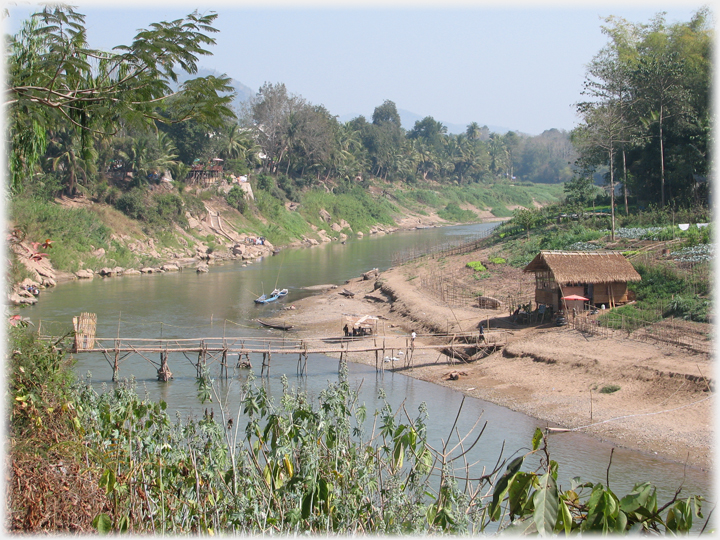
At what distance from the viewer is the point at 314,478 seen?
19.2 feet

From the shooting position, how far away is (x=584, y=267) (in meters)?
24.2

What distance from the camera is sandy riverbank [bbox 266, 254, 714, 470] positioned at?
15.6m

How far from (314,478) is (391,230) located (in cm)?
7068

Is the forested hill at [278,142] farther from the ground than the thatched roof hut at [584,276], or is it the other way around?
the forested hill at [278,142]

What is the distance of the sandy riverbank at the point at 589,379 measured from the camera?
15.6 metres

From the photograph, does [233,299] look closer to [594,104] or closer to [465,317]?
[465,317]

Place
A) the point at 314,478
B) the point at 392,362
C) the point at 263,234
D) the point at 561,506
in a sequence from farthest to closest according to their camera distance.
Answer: the point at 263,234 < the point at 392,362 < the point at 314,478 < the point at 561,506

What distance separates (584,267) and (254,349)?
12.2 meters

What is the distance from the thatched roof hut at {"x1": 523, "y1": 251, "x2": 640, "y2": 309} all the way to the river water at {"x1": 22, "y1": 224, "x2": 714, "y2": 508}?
21.9 ft

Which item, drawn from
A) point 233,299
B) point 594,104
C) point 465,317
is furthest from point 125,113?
point 594,104

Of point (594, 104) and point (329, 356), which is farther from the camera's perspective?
point (594, 104)

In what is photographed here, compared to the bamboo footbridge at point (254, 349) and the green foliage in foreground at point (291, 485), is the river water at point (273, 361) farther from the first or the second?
the green foliage in foreground at point (291, 485)

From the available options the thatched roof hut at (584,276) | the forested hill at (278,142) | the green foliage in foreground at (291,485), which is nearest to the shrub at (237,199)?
the forested hill at (278,142)

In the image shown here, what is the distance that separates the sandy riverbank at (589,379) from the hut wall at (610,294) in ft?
7.12
